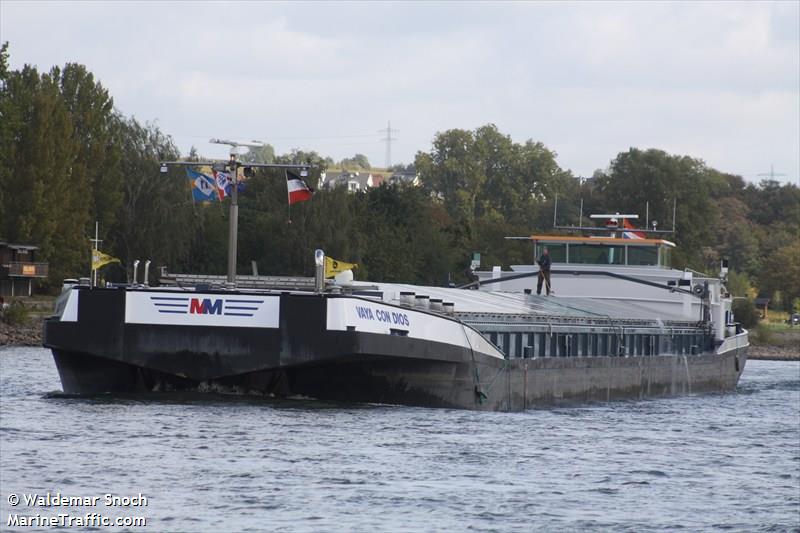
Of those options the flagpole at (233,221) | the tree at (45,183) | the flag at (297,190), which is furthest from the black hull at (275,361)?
the tree at (45,183)

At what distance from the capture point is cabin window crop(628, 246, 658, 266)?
1863 inches

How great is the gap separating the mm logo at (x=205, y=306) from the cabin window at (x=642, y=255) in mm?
23352

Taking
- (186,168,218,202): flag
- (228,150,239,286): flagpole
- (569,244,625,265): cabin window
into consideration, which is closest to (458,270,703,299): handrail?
(569,244,625,265): cabin window

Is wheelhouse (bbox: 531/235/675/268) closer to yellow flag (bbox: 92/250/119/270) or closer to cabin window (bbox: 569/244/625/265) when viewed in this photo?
cabin window (bbox: 569/244/625/265)

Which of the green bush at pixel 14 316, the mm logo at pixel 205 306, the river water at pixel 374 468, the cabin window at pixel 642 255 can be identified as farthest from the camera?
the green bush at pixel 14 316

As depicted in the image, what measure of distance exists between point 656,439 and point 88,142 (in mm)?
63230

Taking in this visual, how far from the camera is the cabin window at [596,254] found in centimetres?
4688

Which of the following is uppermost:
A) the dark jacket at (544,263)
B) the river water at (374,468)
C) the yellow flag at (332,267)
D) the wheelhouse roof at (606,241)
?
the wheelhouse roof at (606,241)

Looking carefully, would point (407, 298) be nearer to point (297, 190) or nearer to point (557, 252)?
Answer: point (297, 190)

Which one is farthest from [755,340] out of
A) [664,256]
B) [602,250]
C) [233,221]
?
[233,221]

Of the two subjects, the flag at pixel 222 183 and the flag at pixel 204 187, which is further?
the flag at pixel 204 187

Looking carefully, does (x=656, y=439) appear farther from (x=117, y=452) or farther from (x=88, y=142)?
(x=88, y=142)

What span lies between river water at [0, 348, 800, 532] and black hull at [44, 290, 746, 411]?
452 millimetres

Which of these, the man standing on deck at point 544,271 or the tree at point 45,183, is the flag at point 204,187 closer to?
the man standing on deck at point 544,271
